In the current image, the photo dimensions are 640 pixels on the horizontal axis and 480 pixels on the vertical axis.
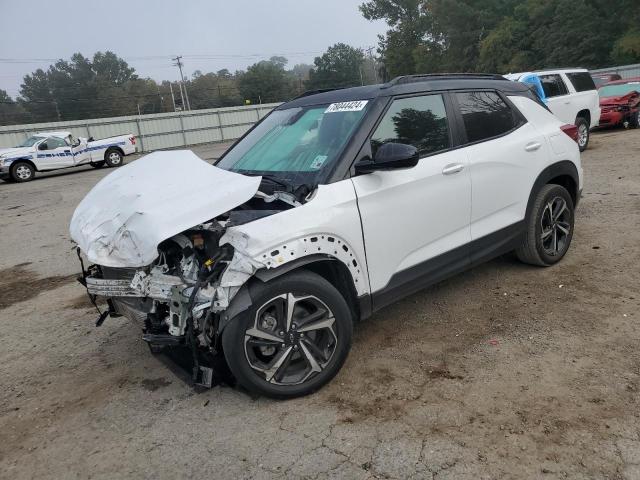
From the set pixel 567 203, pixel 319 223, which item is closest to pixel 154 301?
pixel 319 223

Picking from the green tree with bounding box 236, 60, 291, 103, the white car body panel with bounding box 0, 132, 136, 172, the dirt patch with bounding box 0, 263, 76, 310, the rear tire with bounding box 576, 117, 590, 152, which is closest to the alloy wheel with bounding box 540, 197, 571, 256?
the dirt patch with bounding box 0, 263, 76, 310

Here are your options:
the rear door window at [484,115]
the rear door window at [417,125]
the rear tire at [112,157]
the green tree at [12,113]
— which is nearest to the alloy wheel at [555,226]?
the rear door window at [484,115]

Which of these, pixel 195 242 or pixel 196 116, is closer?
pixel 195 242

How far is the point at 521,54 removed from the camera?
4656 centimetres

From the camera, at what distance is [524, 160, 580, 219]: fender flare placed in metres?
4.41

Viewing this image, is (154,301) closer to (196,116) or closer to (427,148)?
(427,148)

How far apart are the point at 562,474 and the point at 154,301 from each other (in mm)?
2325

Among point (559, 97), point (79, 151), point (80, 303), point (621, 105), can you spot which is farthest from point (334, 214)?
point (79, 151)

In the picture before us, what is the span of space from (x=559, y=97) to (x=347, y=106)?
9.13m

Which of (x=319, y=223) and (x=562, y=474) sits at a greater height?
(x=319, y=223)

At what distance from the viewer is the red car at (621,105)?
14.7m

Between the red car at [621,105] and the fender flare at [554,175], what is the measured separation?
11.8m

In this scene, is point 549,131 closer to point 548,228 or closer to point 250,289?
point 548,228

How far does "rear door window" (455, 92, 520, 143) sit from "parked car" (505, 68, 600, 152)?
271 inches
